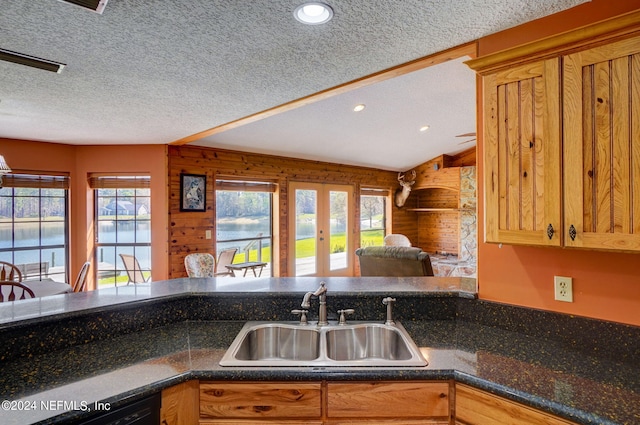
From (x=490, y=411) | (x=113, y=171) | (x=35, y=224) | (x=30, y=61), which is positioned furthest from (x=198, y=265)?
(x=490, y=411)

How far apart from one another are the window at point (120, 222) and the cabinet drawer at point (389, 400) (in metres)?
4.18

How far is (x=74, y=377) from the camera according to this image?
134cm

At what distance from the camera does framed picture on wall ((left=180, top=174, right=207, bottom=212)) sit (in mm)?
4891

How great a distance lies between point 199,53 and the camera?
203cm

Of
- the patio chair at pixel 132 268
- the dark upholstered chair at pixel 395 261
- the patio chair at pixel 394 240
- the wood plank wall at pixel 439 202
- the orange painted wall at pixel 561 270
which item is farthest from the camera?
the wood plank wall at pixel 439 202

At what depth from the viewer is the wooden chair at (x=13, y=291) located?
2.83 meters

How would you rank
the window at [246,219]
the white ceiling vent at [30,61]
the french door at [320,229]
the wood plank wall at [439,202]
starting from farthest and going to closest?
the wood plank wall at [439,202] < the french door at [320,229] < the window at [246,219] < the white ceiling vent at [30,61]

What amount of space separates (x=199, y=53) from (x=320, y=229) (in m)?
4.89

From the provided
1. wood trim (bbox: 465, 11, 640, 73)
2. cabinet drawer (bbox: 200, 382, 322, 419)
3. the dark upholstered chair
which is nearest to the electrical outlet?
wood trim (bbox: 465, 11, 640, 73)

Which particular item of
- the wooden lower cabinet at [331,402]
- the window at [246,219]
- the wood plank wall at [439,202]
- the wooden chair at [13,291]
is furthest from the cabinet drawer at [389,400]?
the wood plank wall at [439,202]

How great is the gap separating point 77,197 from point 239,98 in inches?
128

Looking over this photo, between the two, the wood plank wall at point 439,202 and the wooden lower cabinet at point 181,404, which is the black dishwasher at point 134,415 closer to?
the wooden lower cabinet at point 181,404

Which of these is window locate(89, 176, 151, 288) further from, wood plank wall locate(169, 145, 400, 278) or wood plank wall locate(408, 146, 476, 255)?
wood plank wall locate(408, 146, 476, 255)

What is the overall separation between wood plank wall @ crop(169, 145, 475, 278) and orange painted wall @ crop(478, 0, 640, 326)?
13.1 ft
